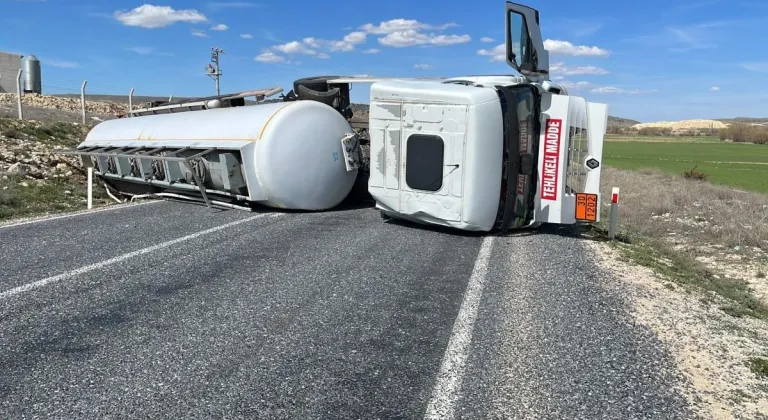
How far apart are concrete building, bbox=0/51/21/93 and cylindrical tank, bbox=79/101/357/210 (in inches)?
1467

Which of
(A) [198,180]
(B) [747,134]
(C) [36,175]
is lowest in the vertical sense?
(C) [36,175]

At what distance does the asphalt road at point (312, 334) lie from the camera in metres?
3.33

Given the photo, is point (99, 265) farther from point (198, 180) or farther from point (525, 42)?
point (525, 42)

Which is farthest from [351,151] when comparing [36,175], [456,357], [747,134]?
[747,134]

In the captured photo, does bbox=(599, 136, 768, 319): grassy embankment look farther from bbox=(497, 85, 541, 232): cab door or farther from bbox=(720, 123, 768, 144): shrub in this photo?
bbox=(720, 123, 768, 144): shrub

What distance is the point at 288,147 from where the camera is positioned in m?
9.60

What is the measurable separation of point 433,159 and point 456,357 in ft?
14.9

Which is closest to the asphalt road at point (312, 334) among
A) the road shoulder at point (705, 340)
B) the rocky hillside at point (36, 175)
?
the road shoulder at point (705, 340)

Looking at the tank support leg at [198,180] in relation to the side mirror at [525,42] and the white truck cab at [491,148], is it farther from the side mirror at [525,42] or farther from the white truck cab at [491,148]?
the side mirror at [525,42]

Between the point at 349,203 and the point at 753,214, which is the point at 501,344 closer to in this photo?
the point at 349,203

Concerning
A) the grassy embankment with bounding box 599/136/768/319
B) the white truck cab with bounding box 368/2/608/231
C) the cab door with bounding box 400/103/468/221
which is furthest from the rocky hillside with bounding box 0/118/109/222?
the grassy embankment with bounding box 599/136/768/319

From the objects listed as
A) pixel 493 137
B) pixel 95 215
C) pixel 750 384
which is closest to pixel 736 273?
pixel 493 137

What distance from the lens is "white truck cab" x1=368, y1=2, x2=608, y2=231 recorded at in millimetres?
8000

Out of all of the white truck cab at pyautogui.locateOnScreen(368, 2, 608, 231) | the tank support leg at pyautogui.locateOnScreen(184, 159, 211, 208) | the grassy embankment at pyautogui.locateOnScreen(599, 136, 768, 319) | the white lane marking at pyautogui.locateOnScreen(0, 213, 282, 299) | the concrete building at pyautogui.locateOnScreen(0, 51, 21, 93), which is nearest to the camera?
the white lane marking at pyautogui.locateOnScreen(0, 213, 282, 299)
